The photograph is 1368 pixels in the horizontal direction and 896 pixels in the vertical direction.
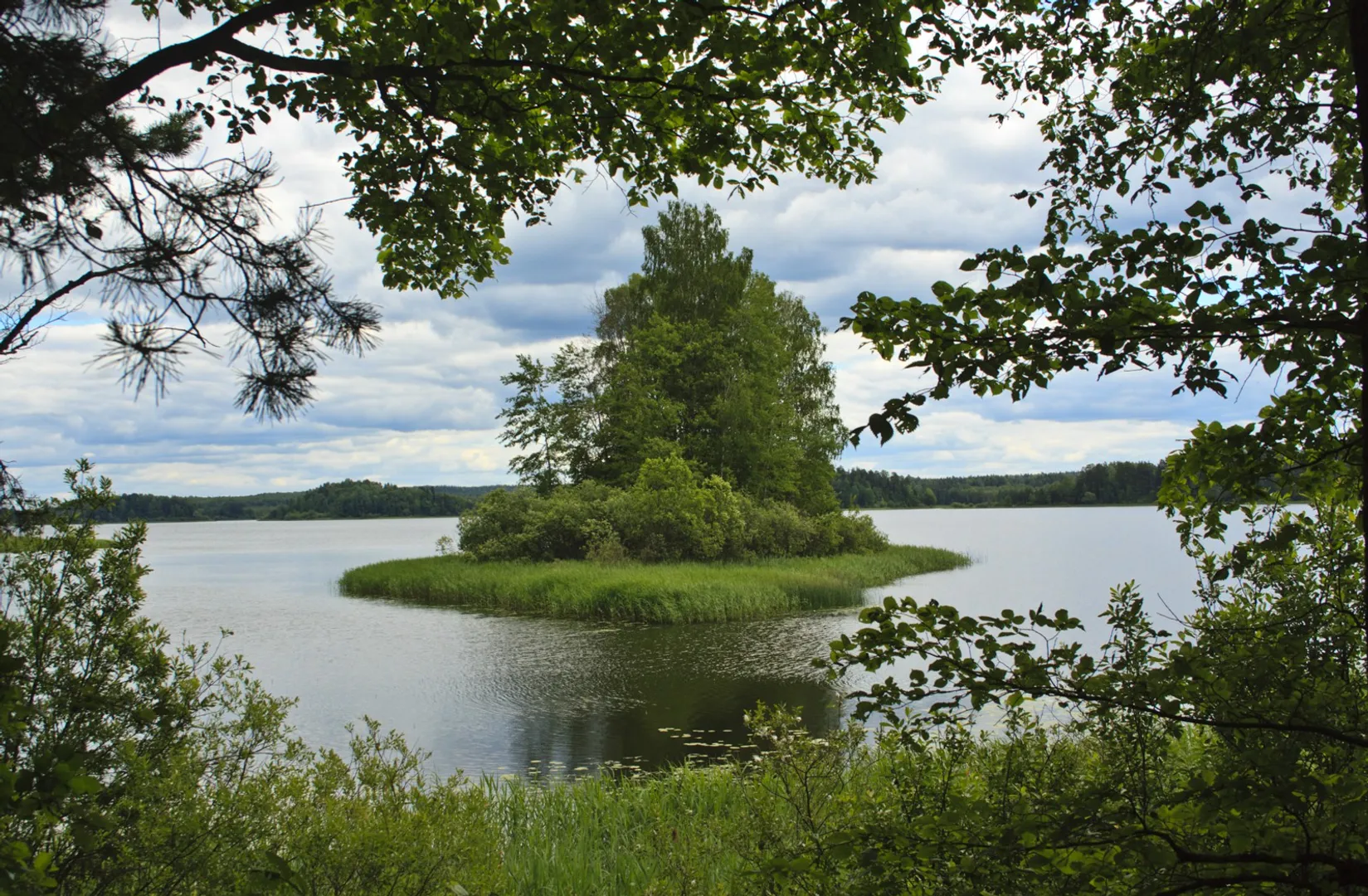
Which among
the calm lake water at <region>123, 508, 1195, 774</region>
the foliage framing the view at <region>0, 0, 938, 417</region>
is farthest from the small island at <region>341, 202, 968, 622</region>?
the foliage framing the view at <region>0, 0, 938, 417</region>

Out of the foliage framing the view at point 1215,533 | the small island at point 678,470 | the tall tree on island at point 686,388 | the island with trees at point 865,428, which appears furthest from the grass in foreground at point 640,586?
the foliage framing the view at point 1215,533

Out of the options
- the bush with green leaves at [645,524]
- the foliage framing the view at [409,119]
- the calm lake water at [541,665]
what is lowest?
the calm lake water at [541,665]

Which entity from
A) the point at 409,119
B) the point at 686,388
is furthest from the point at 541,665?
the point at 686,388

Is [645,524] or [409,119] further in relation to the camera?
[645,524]

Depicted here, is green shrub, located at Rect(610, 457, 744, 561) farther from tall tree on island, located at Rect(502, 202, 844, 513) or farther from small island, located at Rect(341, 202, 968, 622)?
tall tree on island, located at Rect(502, 202, 844, 513)

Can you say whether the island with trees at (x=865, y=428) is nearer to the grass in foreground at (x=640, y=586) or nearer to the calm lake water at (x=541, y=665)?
the calm lake water at (x=541, y=665)

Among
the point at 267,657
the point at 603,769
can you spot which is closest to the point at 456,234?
the point at 603,769

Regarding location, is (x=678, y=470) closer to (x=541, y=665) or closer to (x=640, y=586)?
(x=640, y=586)

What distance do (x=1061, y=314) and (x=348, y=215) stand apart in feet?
11.3

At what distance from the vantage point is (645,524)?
2709 cm

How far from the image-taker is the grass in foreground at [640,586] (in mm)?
19516

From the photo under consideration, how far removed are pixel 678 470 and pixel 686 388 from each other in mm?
6180

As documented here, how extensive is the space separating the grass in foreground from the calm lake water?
0.97 meters

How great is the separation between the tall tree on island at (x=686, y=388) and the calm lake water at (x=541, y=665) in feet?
27.3
